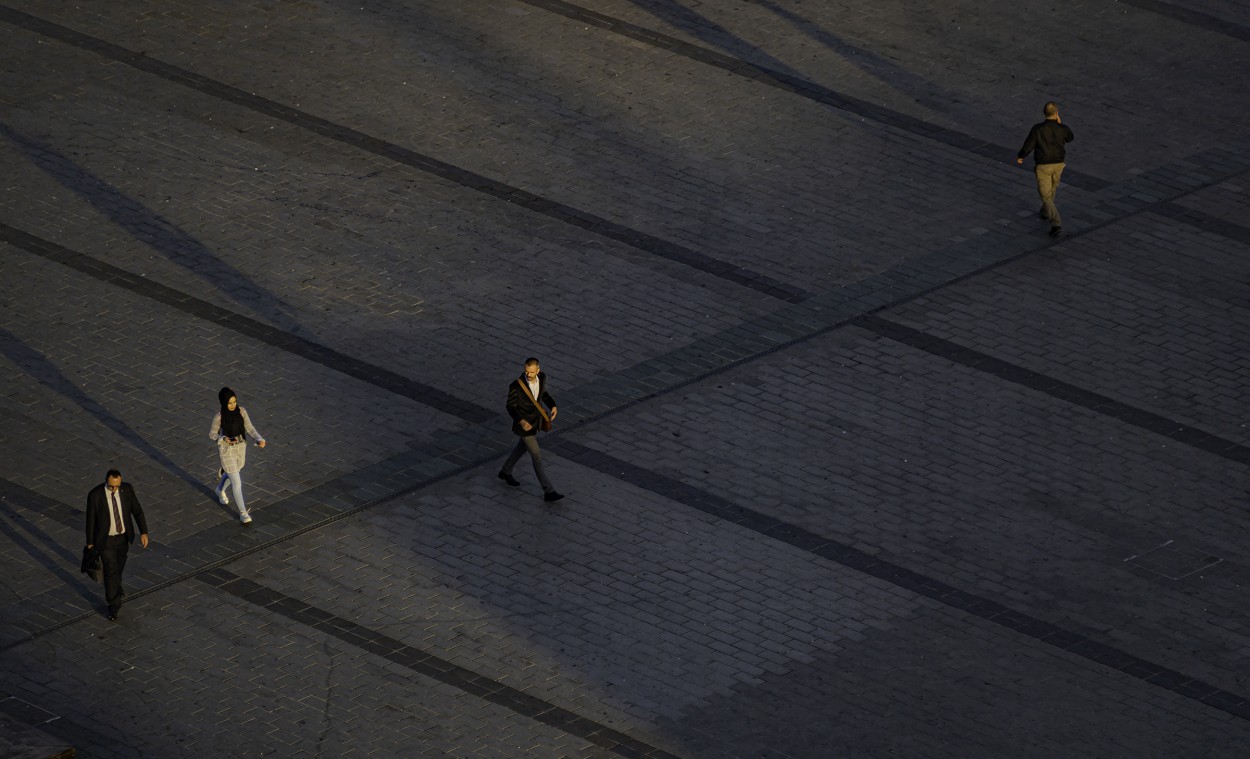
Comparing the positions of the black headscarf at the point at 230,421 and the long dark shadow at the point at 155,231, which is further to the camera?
the long dark shadow at the point at 155,231

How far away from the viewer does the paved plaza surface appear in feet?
49.5

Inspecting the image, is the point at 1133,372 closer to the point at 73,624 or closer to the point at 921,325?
the point at 921,325

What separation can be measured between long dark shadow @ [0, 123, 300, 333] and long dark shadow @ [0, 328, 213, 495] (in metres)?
1.98

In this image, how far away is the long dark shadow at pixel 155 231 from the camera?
1962cm

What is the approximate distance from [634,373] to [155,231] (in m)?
5.42

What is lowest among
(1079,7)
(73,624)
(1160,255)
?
(73,624)

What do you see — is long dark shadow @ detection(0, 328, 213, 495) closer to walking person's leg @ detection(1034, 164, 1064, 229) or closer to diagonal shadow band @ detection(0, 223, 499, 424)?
diagonal shadow band @ detection(0, 223, 499, 424)

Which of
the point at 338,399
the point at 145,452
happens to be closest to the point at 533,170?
the point at 338,399

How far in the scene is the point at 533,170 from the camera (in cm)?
2212

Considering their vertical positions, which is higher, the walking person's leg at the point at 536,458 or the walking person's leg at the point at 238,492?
the walking person's leg at the point at 536,458

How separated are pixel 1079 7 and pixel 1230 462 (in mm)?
10104

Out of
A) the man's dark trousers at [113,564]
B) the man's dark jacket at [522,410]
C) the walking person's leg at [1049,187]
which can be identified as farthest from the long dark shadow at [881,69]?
the man's dark trousers at [113,564]

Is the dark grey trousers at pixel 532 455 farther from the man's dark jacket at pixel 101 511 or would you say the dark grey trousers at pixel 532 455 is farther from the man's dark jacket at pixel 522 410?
the man's dark jacket at pixel 101 511

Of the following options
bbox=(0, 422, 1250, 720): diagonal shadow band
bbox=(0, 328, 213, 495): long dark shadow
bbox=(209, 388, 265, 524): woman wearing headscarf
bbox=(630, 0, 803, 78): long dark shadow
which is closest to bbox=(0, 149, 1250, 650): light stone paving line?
bbox=(0, 422, 1250, 720): diagonal shadow band
